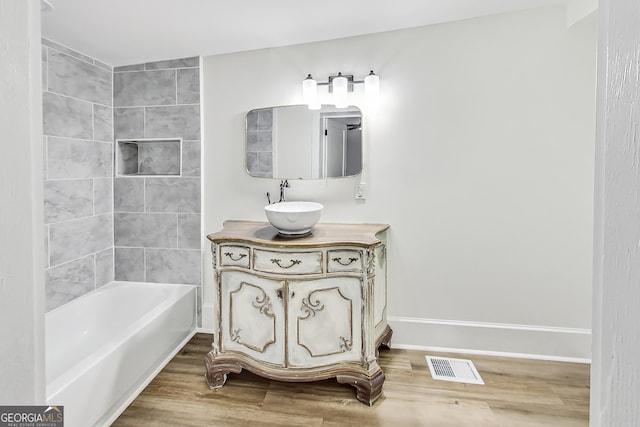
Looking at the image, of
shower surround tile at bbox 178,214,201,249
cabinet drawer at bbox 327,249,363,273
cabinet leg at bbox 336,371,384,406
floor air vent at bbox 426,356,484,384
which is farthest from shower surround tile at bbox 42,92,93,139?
floor air vent at bbox 426,356,484,384

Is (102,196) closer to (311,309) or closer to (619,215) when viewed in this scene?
(311,309)

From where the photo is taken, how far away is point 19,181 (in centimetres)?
45

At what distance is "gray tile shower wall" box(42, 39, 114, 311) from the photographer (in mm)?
2410

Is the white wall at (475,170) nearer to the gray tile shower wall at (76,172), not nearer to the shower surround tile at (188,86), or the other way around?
the shower surround tile at (188,86)

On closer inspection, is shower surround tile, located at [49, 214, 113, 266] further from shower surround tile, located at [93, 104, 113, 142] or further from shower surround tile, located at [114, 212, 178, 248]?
shower surround tile, located at [93, 104, 113, 142]

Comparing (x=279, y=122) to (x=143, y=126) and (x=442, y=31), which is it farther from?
(x=442, y=31)

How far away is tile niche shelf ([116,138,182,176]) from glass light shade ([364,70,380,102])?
4.93ft

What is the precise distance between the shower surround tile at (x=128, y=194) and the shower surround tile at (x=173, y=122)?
40 centimetres

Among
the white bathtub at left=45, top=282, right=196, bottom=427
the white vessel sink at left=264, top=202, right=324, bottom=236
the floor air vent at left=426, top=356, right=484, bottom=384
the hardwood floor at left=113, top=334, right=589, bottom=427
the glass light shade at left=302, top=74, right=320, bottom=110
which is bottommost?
the hardwood floor at left=113, top=334, right=589, bottom=427

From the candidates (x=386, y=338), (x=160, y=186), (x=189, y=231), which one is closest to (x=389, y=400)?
(x=386, y=338)


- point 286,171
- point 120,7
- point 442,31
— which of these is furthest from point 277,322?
point 442,31

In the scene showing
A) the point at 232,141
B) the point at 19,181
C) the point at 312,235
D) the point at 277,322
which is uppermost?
the point at 232,141

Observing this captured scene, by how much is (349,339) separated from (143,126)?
7.46 ft

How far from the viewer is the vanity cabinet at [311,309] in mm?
2096
